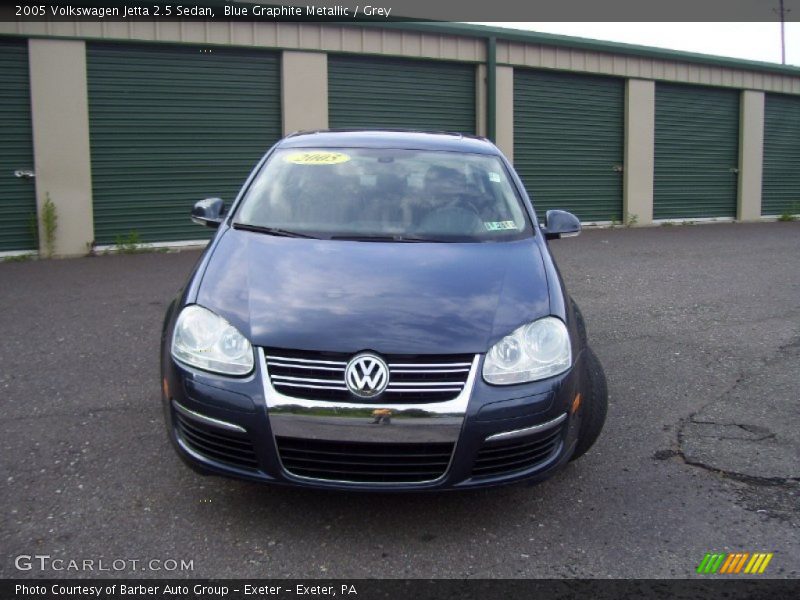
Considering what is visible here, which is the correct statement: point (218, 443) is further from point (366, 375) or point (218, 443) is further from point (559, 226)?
point (559, 226)

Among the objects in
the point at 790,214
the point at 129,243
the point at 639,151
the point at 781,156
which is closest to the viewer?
the point at 129,243

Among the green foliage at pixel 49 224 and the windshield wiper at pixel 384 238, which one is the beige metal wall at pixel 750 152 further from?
the windshield wiper at pixel 384 238

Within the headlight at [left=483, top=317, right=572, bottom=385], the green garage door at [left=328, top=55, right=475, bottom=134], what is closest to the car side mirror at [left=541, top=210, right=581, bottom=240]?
the headlight at [left=483, top=317, right=572, bottom=385]

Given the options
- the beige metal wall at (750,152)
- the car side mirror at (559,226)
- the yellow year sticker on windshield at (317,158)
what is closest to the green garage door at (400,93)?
the beige metal wall at (750,152)

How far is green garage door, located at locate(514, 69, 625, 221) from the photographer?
1655cm

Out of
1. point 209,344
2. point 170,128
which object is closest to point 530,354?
point 209,344

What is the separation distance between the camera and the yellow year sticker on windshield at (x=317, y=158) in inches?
187

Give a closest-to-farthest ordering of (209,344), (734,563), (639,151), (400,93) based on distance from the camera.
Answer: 1. (734,563)
2. (209,344)
3. (400,93)
4. (639,151)

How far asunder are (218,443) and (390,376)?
0.74m

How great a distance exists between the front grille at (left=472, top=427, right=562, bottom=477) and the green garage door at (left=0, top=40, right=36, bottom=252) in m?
10.5

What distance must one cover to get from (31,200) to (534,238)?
9.86 m

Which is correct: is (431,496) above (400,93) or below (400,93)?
below

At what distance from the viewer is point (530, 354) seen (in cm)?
331

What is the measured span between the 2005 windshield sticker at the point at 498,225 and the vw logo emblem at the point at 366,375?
142 centimetres
